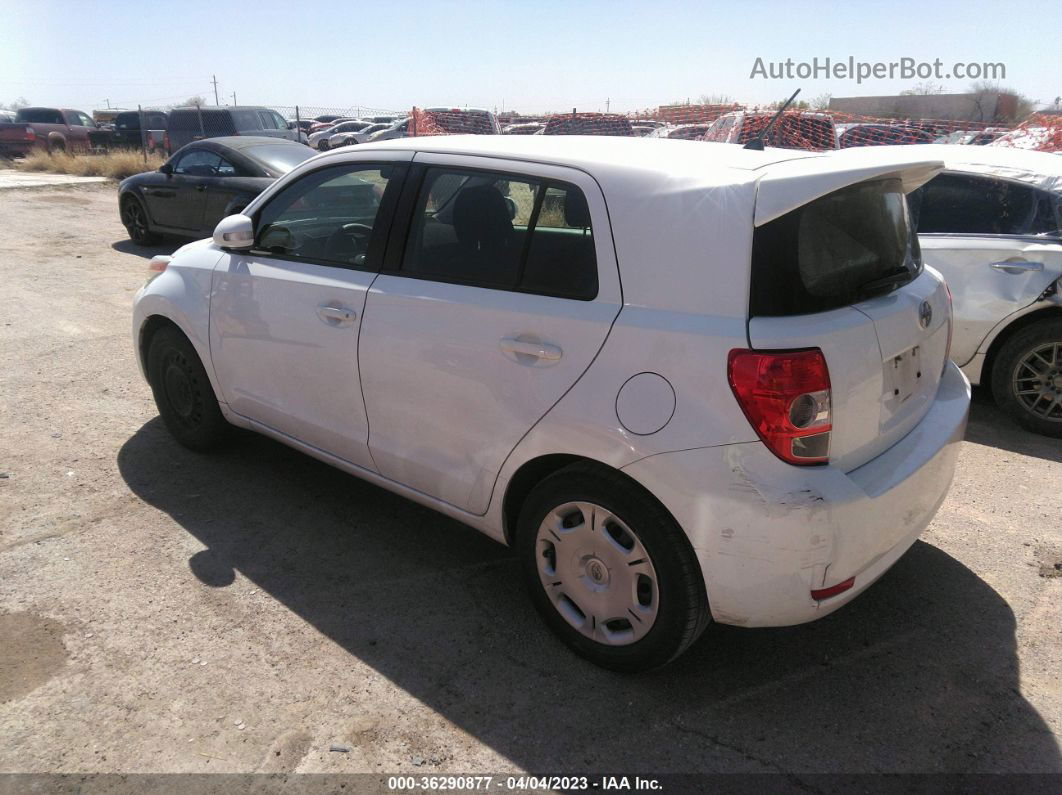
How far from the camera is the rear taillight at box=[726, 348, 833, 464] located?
247 centimetres

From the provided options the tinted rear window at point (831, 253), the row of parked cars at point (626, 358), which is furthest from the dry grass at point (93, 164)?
the tinted rear window at point (831, 253)

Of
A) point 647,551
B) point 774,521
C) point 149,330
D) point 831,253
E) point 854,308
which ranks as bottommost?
point 647,551

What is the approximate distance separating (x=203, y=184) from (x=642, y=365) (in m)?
9.77

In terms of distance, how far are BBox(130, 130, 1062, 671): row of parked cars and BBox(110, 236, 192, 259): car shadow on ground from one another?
845 centimetres

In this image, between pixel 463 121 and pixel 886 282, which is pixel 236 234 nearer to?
pixel 886 282

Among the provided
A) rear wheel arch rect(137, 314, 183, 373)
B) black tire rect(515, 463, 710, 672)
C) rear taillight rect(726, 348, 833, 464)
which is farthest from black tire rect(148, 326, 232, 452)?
rear taillight rect(726, 348, 833, 464)

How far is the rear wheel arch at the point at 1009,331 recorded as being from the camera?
5211 millimetres

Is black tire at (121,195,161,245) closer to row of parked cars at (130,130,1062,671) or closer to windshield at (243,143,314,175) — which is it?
windshield at (243,143,314,175)

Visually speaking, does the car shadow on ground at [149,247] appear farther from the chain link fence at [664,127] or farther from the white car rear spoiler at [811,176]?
the white car rear spoiler at [811,176]

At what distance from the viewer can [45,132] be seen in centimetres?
2912

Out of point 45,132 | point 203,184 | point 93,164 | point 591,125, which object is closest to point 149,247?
point 203,184

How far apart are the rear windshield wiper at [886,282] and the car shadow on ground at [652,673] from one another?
137cm

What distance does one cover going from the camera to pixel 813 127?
1540 centimetres

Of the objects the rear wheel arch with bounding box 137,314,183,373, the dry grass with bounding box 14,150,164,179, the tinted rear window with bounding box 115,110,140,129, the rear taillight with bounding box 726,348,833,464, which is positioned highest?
the tinted rear window with bounding box 115,110,140,129
